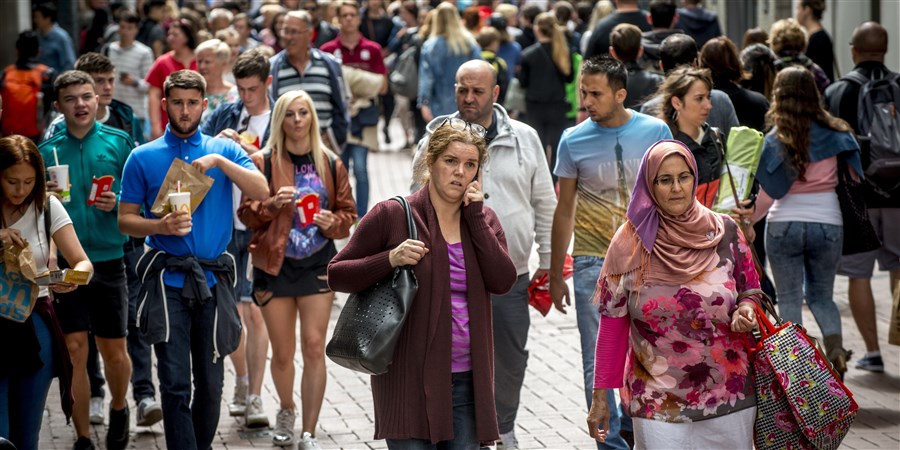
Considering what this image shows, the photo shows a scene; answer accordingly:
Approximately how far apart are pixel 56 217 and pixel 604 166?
285 cm

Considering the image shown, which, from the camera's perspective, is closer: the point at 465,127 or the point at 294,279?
the point at 465,127

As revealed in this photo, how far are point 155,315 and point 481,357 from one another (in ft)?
7.01

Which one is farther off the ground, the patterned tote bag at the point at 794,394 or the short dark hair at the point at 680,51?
the short dark hair at the point at 680,51

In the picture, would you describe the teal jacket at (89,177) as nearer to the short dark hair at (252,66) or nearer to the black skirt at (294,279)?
the black skirt at (294,279)

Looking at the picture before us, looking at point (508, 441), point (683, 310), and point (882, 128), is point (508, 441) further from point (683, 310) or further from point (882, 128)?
point (882, 128)

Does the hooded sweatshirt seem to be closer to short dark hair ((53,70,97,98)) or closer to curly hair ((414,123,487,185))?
curly hair ((414,123,487,185))

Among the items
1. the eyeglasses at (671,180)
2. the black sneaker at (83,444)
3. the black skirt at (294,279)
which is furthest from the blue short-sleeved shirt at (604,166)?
the black sneaker at (83,444)

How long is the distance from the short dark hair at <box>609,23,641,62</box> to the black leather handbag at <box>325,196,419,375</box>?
15.1ft

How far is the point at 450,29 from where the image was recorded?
15477 mm

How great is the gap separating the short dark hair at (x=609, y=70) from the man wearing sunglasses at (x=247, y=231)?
2.27 metres

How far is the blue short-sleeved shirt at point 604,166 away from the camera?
741 centimetres

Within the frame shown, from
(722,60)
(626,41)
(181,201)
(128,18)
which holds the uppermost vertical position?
(128,18)

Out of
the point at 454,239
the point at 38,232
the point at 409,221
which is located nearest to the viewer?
the point at 409,221

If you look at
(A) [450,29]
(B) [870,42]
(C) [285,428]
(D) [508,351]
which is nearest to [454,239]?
(D) [508,351]
